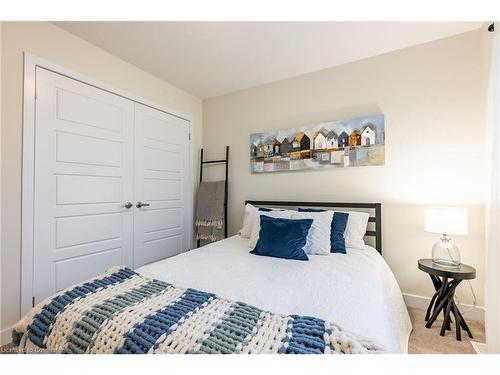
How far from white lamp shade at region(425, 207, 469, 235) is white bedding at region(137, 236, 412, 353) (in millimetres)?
506

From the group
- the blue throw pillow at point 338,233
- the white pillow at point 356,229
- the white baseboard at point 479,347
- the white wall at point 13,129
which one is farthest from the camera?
the white pillow at point 356,229

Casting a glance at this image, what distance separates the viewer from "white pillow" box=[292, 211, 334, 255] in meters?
2.00

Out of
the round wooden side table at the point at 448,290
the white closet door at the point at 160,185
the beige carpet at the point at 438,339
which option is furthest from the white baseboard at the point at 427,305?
the white closet door at the point at 160,185

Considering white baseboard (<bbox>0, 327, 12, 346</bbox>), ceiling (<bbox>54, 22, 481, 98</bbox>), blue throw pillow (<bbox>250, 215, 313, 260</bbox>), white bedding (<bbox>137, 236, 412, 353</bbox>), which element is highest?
Result: ceiling (<bbox>54, 22, 481, 98</bbox>)

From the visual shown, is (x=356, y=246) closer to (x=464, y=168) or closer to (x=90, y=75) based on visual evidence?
(x=464, y=168)

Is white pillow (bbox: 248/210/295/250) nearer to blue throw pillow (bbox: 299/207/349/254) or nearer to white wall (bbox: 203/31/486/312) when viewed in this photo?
blue throw pillow (bbox: 299/207/349/254)

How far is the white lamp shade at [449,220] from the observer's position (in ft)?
5.79

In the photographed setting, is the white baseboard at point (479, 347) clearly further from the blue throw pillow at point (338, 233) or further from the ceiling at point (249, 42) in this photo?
the ceiling at point (249, 42)

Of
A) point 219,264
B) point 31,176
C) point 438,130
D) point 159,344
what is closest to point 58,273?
point 31,176

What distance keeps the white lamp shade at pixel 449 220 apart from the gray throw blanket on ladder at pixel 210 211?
2245 millimetres

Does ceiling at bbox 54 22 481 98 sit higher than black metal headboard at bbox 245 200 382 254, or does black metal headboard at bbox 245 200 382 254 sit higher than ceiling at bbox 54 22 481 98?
ceiling at bbox 54 22 481 98

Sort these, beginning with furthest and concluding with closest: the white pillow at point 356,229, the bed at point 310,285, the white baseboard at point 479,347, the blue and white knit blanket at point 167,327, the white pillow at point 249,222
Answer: the white pillow at point 249,222
the white pillow at point 356,229
the white baseboard at point 479,347
the bed at point 310,285
the blue and white knit blanket at point 167,327

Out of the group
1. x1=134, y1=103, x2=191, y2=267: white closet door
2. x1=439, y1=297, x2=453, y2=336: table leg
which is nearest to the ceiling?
x1=134, y1=103, x2=191, y2=267: white closet door

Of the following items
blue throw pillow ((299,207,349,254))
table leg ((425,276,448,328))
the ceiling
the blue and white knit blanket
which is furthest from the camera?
blue throw pillow ((299,207,349,254))
